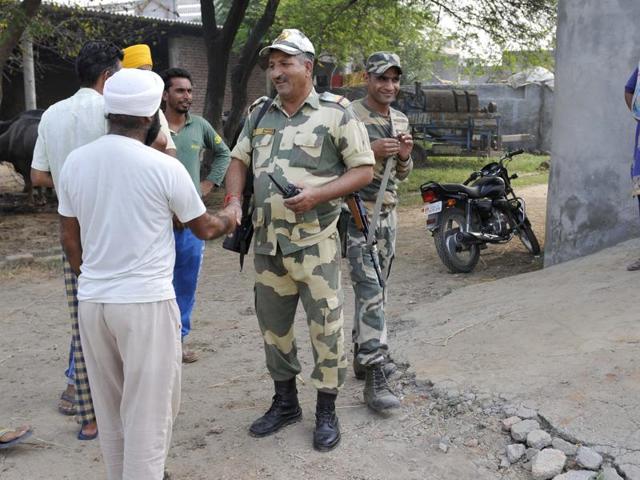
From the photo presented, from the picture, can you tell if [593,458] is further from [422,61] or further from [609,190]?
[422,61]

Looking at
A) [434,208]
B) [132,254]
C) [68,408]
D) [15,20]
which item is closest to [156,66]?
[15,20]

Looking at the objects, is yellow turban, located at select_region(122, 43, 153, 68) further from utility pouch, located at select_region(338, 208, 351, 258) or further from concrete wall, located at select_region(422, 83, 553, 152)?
concrete wall, located at select_region(422, 83, 553, 152)

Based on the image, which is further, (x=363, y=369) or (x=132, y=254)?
(x=363, y=369)

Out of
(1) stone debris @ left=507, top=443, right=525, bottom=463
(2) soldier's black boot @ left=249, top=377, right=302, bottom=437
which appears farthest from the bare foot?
(1) stone debris @ left=507, top=443, right=525, bottom=463

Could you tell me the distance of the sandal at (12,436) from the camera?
3.77 meters

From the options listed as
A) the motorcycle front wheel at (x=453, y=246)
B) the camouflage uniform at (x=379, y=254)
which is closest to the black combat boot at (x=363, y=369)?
the camouflage uniform at (x=379, y=254)

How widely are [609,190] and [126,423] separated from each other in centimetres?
497

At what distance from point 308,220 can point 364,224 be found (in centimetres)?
65

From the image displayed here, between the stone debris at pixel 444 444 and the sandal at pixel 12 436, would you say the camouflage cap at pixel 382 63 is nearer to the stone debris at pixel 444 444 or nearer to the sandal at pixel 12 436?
the stone debris at pixel 444 444

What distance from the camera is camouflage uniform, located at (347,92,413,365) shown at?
415cm

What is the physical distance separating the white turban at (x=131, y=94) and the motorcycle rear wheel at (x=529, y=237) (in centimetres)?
598

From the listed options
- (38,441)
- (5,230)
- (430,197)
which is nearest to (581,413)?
(38,441)

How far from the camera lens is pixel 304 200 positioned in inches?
134

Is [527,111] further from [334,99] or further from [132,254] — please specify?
[132,254]
